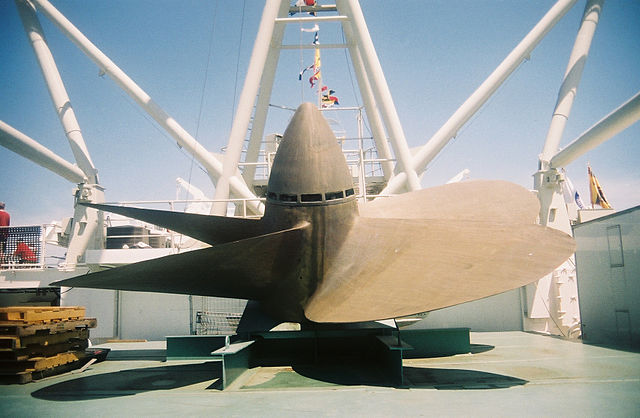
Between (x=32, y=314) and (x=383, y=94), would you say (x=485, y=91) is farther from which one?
(x=32, y=314)

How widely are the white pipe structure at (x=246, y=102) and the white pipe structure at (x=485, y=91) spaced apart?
23.7ft

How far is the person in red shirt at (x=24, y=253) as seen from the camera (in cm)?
1905

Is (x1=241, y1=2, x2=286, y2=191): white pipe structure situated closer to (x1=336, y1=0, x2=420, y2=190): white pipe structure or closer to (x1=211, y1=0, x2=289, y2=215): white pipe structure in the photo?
(x1=211, y1=0, x2=289, y2=215): white pipe structure

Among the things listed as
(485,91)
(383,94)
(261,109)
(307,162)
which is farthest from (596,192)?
(307,162)

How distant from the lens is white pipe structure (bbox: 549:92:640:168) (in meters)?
13.9

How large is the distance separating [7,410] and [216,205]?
11267 millimetres

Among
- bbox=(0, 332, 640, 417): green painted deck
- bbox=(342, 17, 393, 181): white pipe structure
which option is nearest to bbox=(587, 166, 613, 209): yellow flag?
bbox=(342, 17, 393, 181): white pipe structure

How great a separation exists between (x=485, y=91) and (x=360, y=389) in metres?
15.5

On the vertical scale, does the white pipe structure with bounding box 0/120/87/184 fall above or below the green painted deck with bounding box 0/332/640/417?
above

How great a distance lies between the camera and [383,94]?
64.2 ft

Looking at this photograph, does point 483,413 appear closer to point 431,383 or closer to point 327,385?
point 431,383

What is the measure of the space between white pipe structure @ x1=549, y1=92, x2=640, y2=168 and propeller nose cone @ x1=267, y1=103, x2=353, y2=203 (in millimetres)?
10592

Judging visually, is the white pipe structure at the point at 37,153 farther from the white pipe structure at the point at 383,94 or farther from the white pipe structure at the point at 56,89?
the white pipe structure at the point at 383,94

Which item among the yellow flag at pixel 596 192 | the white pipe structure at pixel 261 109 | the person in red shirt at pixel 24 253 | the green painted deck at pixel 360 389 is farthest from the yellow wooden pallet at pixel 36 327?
the yellow flag at pixel 596 192
